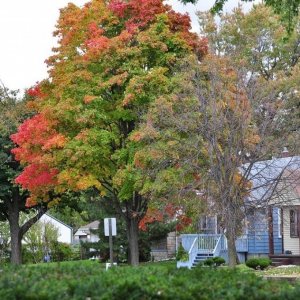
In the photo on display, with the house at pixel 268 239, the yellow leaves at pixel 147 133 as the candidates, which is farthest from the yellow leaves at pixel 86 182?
the house at pixel 268 239

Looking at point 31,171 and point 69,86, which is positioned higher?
point 69,86

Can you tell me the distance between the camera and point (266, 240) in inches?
1439

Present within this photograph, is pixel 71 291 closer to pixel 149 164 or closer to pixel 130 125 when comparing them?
pixel 149 164

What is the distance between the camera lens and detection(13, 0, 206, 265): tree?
26266 mm

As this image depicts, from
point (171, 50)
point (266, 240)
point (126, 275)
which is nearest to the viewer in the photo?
point (126, 275)

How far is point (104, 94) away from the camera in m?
27.5

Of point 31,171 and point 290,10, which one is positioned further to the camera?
point 31,171

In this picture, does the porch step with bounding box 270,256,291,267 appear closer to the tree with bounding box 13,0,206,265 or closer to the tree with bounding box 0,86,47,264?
the tree with bounding box 13,0,206,265

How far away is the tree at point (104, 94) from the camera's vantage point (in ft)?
86.2

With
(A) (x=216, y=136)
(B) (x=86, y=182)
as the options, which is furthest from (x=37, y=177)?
(A) (x=216, y=136)

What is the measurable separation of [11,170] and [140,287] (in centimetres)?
2795

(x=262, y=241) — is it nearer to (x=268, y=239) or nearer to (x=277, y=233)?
(x=268, y=239)

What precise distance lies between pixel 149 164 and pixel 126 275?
17.2 meters

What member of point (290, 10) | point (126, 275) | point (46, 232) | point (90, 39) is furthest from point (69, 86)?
point (46, 232)
